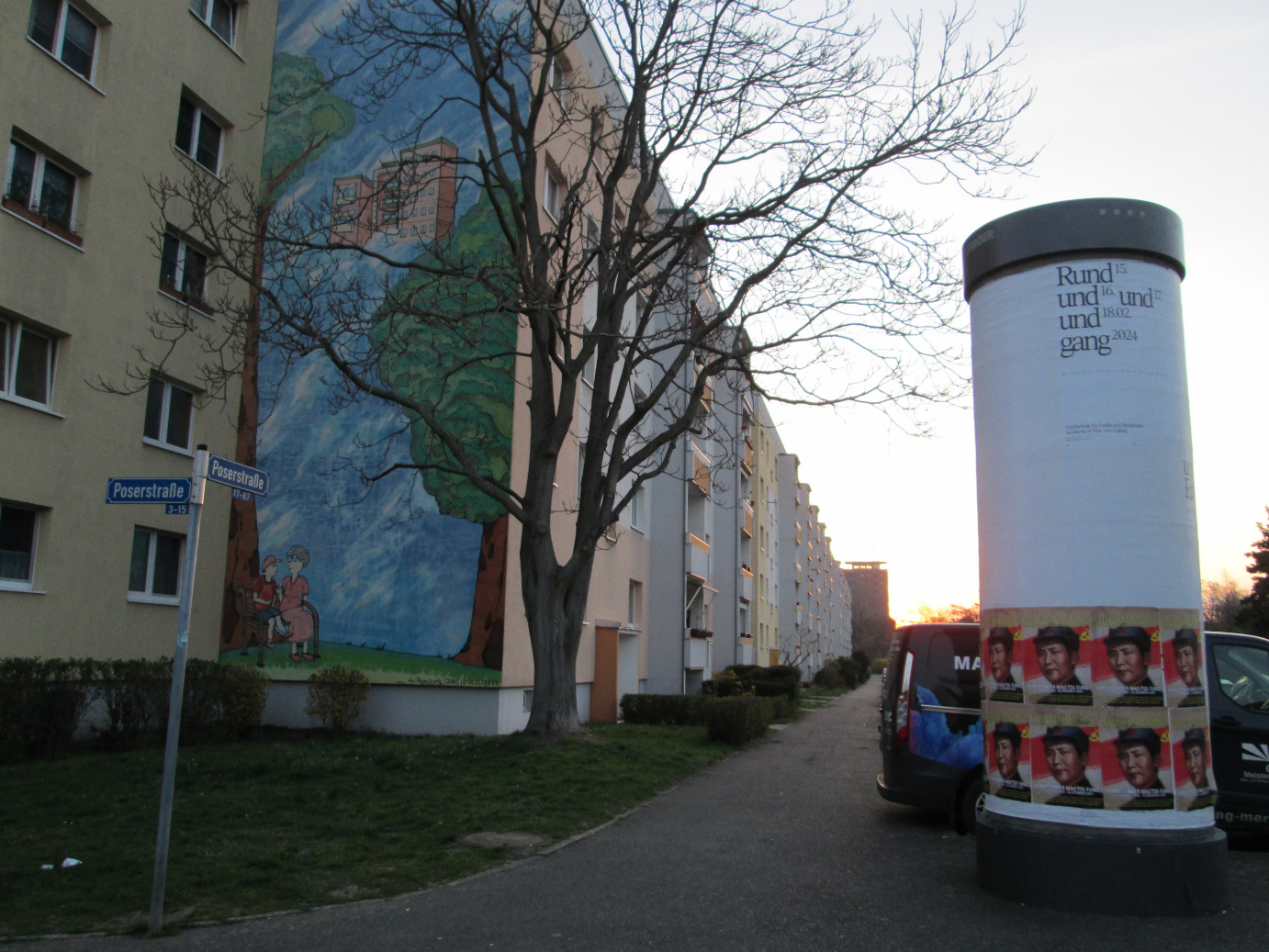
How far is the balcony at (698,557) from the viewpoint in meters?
28.0

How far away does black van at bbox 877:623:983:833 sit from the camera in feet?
29.1

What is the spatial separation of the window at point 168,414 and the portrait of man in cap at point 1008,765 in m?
15.6

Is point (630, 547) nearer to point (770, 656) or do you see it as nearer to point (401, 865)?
point (401, 865)

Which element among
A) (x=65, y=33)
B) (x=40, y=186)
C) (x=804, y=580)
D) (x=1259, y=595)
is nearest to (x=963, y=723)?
(x=40, y=186)

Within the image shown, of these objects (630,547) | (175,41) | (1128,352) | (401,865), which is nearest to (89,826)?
(401,865)

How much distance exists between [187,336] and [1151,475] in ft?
55.4

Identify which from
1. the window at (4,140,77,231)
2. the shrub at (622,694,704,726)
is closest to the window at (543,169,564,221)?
the window at (4,140,77,231)

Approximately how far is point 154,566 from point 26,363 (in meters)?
4.24

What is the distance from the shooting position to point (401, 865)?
706 cm

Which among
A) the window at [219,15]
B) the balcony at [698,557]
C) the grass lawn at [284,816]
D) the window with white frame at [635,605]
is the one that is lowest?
the grass lawn at [284,816]

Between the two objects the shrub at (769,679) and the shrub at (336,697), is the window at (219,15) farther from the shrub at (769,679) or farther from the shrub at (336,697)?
the shrub at (769,679)

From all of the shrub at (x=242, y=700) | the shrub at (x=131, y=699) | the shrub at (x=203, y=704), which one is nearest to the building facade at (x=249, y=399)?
the shrub at (x=242, y=700)

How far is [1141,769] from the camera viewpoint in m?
6.07

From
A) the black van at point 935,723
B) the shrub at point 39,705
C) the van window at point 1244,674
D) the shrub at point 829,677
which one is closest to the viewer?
the van window at point 1244,674
